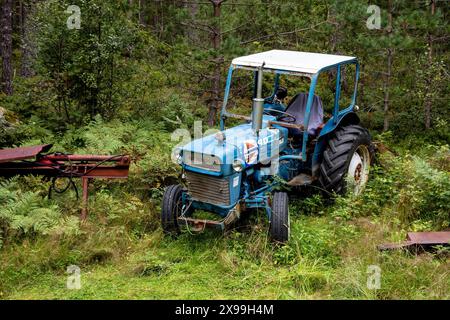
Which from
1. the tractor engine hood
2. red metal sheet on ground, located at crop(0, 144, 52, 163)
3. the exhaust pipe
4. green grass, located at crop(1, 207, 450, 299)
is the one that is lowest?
green grass, located at crop(1, 207, 450, 299)

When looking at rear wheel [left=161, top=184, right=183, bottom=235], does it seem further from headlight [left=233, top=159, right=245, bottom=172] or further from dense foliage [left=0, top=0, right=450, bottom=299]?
headlight [left=233, top=159, right=245, bottom=172]

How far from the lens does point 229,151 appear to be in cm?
652

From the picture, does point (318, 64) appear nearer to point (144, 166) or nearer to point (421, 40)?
point (144, 166)

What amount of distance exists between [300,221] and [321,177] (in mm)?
726

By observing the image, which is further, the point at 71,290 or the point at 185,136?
the point at 185,136

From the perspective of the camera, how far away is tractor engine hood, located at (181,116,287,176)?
21.1 ft

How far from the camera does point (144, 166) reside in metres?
8.23

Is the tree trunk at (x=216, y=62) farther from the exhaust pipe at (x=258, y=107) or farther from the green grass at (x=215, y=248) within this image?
the exhaust pipe at (x=258, y=107)

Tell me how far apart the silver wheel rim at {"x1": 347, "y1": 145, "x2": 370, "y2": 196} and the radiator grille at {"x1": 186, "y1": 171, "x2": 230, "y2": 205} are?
2070 mm

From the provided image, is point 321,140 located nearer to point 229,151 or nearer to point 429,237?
point 229,151

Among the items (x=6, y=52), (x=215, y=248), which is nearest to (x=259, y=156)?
(x=215, y=248)

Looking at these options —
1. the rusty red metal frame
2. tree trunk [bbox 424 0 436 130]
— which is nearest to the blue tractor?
the rusty red metal frame

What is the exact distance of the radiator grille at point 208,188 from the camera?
258 inches
